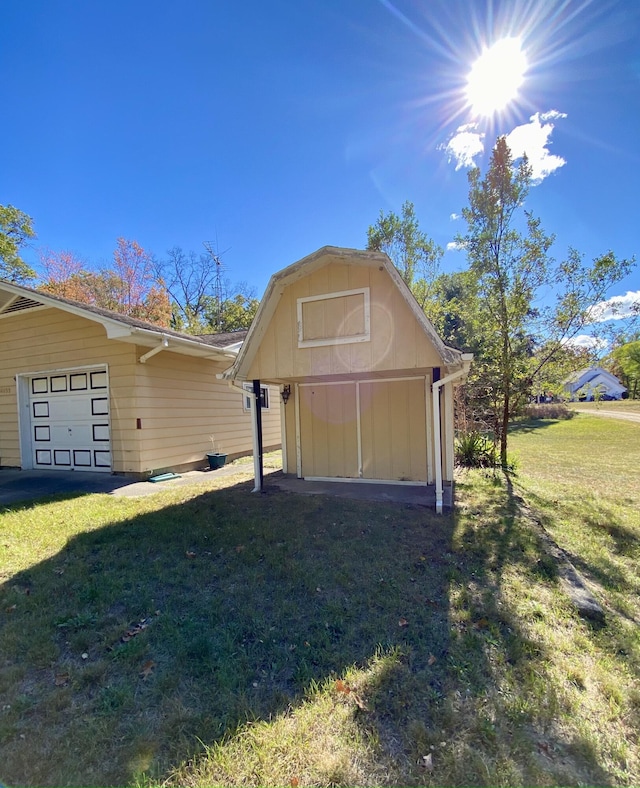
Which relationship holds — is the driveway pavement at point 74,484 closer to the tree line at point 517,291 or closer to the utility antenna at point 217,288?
the tree line at point 517,291

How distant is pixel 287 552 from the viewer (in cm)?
415

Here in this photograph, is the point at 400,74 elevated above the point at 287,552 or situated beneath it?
elevated above

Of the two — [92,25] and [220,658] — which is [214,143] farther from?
[220,658]

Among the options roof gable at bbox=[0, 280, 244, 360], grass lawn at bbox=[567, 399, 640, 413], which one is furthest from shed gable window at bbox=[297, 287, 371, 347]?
grass lawn at bbox=[567, 399, 640, 413]

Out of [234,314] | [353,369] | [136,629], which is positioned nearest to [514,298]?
[353,369]

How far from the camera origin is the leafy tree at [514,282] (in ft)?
29.0

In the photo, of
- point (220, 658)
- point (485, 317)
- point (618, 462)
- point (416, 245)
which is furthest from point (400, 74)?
point (618, 462)

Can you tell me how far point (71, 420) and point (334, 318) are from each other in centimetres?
723

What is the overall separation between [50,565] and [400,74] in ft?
32.7

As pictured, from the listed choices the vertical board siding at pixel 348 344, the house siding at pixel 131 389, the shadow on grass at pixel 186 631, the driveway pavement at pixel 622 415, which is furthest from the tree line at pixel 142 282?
the driveway pavement at pixel 622 415

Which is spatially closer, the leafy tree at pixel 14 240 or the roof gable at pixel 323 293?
the roof gable at pixel 323 293

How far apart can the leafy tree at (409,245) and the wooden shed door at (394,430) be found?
→ 8312 mm


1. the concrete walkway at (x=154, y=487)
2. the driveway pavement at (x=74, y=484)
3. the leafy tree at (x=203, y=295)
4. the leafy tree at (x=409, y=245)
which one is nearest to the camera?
the concrete walkway at (x=154, y=487)

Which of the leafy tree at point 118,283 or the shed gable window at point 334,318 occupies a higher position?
the leafy tree at point 118,283
